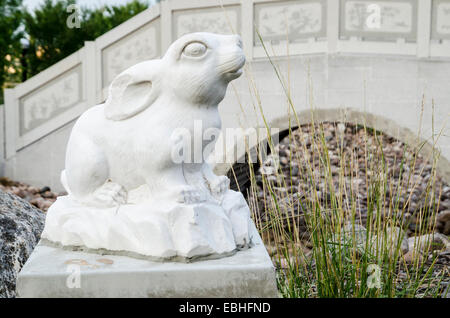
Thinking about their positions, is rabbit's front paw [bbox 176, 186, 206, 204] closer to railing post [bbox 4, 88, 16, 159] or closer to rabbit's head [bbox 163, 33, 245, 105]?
rabbit's head [bbox 163, 33, 245, 105]

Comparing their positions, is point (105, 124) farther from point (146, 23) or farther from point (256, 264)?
point (146, 23)

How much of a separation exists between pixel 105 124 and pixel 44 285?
0.80m

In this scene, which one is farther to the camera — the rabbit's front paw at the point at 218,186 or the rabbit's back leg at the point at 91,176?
the rabbit's front paw at the point at 218,186

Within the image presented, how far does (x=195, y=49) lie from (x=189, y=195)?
666 millimetres

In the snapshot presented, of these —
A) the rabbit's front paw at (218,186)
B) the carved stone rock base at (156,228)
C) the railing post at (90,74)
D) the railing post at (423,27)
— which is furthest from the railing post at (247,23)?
the carved stone rock base at (156,228)

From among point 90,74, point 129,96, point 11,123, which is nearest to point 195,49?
point 129,96

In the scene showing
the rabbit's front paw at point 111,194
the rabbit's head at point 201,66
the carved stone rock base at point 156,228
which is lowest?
the carved stone rock base at point 156,228

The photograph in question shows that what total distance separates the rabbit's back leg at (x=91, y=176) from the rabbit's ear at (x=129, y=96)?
0.19 m

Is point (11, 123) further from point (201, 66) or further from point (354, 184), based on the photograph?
point (201, 66)

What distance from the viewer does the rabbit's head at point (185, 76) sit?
2471mm

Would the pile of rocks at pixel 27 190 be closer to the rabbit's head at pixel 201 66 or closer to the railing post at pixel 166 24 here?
the railing post at pixel 166 24

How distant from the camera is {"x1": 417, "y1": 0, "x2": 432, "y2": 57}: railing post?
5445mm

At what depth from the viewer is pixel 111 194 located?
102 inches

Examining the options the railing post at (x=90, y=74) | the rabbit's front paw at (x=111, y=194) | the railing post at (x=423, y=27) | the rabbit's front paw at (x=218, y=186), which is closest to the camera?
the rabbit's front paw at (x=111, y=194)
